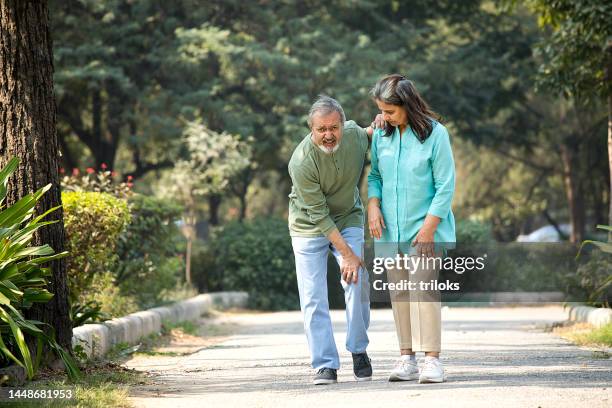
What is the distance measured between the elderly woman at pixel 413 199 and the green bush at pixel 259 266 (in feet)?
47.8

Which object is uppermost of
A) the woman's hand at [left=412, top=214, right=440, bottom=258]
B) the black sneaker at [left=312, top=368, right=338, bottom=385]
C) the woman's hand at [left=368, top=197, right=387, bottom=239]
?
the woman's hand at [left=368, top=197, right=387, bottom=239]

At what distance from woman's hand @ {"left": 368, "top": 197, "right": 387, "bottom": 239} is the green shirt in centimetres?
18

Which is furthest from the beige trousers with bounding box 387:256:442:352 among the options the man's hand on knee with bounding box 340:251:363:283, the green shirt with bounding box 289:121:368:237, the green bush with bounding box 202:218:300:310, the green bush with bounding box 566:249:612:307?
the green bush with bounding box 202:218:300:310

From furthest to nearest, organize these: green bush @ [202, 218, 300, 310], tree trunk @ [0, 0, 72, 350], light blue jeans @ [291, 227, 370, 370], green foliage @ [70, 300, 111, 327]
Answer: green bush @ [202, 218, 300, 310] → green foliage @ [70, 300, 111, 327] → tree trunk @ [0, 0, 72, 350] → light blue jeans @ [291, 227, 370, 370]

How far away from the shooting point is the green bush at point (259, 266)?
22062mm

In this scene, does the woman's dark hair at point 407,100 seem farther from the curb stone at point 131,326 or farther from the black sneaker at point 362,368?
the curb stone at point 131,326

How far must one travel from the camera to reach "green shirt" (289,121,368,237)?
7.33 metres

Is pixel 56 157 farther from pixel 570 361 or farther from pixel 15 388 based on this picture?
pixel 570 361

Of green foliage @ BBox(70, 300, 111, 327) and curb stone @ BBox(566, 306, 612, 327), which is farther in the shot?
curb stone @ BBox(566, 306, 612, 327)

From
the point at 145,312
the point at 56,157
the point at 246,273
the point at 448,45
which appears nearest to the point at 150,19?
the point at 246,273

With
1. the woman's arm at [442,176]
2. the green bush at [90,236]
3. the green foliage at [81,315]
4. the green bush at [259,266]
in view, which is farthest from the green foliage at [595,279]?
the green bush at [259,266]

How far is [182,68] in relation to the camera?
85.5 feet

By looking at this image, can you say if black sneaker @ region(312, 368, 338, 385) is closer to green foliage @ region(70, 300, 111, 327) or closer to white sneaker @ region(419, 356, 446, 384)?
white sneaker @ region(419, 356, 446, 384)

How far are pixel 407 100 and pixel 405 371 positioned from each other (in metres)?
1.82
